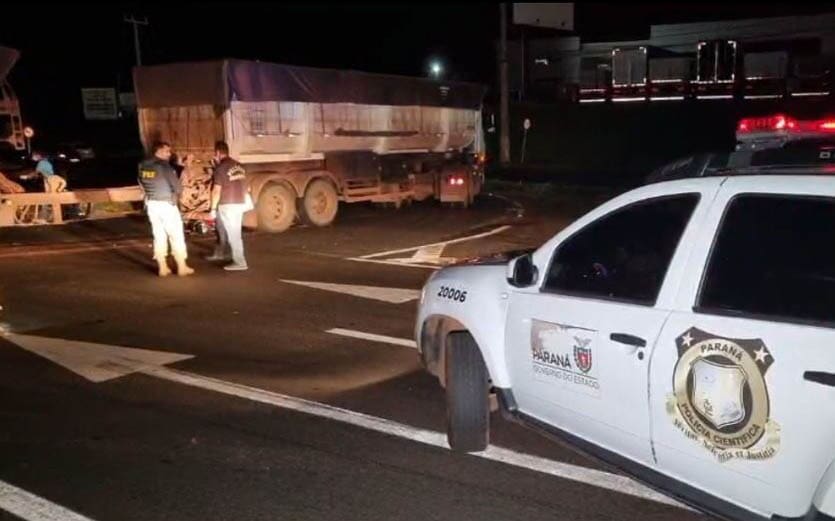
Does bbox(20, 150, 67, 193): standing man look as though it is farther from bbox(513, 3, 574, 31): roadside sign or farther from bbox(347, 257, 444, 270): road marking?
bbox(513, 3, 574, 31): roadside sign

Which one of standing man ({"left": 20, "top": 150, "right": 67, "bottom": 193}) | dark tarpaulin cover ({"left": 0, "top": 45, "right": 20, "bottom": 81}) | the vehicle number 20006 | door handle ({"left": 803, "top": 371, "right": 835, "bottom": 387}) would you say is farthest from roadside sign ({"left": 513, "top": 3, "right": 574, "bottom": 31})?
door handle ({"left": 803, "top": 371, "right": 835, "bottom": 387})

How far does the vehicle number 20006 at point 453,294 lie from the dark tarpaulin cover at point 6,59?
1405 cm

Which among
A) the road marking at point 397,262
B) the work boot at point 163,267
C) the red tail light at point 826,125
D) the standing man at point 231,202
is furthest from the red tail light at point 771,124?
the work boot at point 163,267

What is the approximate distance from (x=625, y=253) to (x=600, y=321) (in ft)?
1.40

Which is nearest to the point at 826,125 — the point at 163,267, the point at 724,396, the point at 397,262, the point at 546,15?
the point at 724,396

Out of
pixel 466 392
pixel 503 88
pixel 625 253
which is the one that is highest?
pixel 503 88

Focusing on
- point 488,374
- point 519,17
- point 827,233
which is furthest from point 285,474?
point 519,17

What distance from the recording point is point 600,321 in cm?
418

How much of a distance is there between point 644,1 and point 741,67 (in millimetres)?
11151

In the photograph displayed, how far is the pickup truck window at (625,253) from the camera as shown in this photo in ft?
13.1

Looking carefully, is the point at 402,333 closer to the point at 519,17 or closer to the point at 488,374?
the point at 488,374

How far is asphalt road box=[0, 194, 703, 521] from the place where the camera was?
466cm

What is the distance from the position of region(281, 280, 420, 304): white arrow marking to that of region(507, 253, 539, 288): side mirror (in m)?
5.13

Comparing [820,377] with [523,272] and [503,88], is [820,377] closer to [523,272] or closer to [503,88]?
[523,272]
